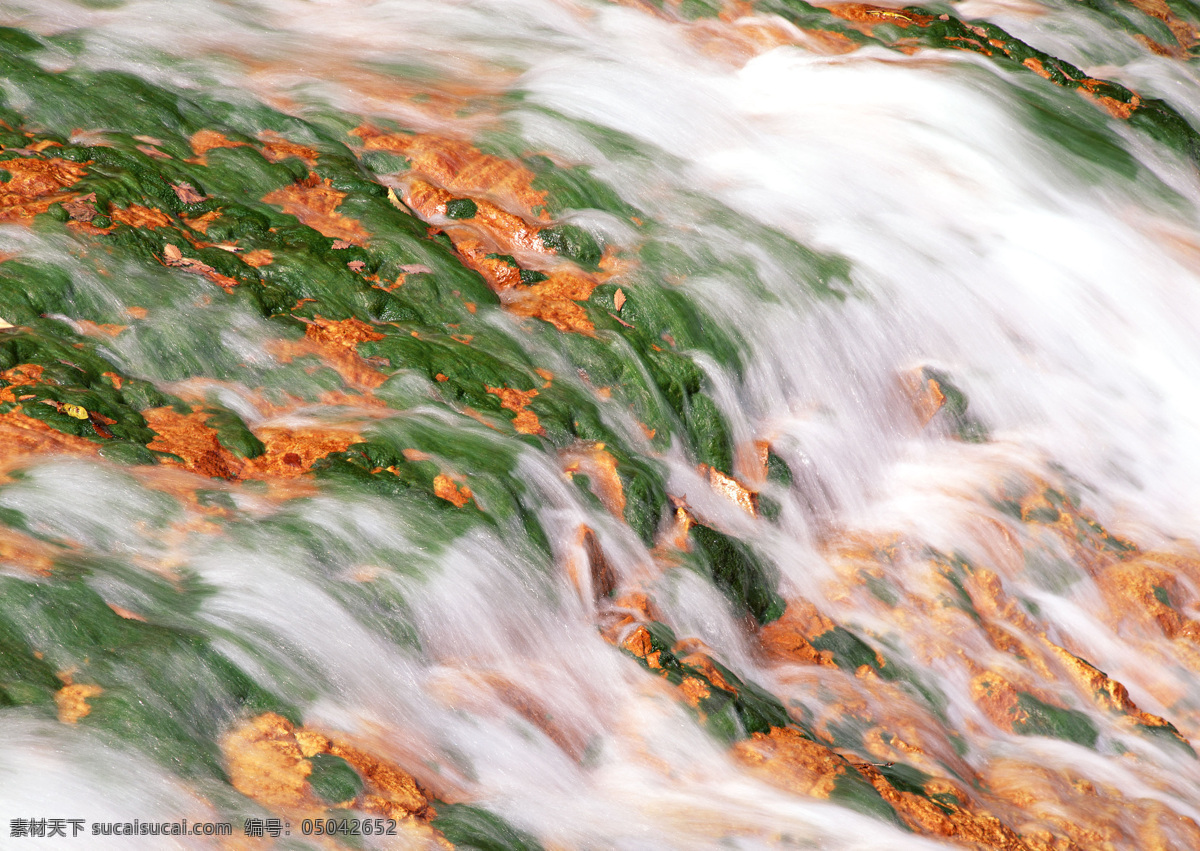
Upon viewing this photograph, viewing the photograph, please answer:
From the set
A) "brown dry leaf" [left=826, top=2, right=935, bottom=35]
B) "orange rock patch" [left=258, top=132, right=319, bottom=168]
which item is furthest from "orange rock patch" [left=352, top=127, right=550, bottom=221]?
"brown dry leaf" [left=826, top=2, right=935, bottom=35]

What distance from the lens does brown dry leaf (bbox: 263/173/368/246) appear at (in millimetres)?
7949

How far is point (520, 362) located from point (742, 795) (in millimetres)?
3036

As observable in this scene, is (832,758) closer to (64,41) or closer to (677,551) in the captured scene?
(677,551)

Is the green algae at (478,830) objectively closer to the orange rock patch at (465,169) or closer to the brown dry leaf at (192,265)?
the brown dry leaf at (192,265)

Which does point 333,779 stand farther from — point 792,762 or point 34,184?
point 34,184

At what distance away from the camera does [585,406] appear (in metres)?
7.34

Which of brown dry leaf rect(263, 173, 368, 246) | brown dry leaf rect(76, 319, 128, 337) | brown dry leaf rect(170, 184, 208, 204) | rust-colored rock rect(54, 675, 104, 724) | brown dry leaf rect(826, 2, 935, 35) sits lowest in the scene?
rust-colored rock rect(54, 675, 104, 724)

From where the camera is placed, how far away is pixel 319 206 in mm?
8195

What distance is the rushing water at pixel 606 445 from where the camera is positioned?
5047 mm

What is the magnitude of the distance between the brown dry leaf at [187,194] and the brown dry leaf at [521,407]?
238 centimetres

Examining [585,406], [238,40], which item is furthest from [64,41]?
[585,406]

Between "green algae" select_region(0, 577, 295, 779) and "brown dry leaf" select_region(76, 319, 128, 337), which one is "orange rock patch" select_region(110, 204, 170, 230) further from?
"green algae" select_region(0, 577, 295, 779)

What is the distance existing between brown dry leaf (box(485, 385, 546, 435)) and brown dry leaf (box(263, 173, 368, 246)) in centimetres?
153

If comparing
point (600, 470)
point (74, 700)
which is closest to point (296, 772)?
point (74, 700)
